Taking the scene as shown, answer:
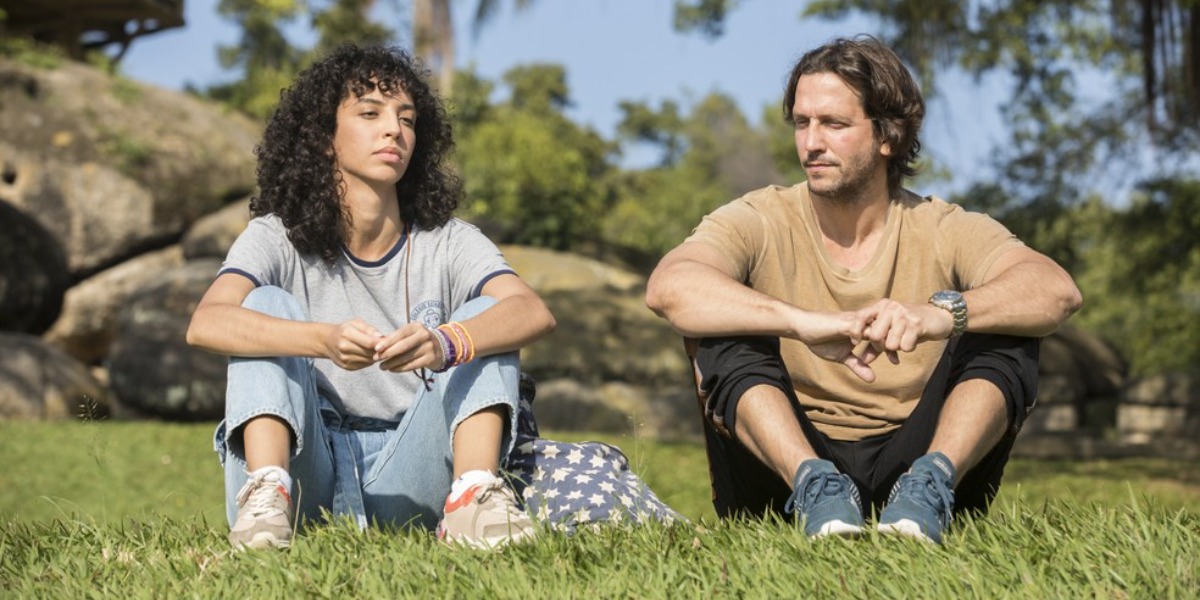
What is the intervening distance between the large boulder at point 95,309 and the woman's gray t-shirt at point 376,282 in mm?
13505

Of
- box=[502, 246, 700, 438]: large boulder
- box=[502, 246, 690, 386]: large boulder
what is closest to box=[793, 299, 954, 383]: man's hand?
box=[502, 246, 700, 438]: large boulder

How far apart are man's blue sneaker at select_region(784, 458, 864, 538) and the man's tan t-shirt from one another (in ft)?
2.29

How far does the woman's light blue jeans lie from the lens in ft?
12.2

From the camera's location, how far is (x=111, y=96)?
18531mm

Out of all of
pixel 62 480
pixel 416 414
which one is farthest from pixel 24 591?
pixel 62 480

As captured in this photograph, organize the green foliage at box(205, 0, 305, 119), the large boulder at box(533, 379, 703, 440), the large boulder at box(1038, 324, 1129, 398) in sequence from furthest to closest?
the green foliage at box(205, 0, 305, 119), the large boulder at box(1038, 324, 1129, 398), the large boulder at box(533, 379, 703, 440)

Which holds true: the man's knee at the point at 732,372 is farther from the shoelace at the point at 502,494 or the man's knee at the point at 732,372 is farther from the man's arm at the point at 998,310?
the shoelace at the point at 502,494

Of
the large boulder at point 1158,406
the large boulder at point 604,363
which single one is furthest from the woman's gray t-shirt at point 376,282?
the large boulder at point 1158,406

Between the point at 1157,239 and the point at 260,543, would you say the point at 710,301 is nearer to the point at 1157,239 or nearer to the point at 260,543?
the point at 260,543

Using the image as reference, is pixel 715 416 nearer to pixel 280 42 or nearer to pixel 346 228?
pixel 346 228

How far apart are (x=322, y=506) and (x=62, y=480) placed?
655cm

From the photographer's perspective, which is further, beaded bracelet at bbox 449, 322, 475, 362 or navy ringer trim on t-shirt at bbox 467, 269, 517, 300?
navy ringer trim on t-shirt at bbox 467, 269, 517, 300

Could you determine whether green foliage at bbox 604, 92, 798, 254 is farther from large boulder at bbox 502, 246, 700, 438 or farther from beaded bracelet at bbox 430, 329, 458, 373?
beaded bracelet at bbox 430, 329, 458, 373

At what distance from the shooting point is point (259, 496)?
11.7 feet
